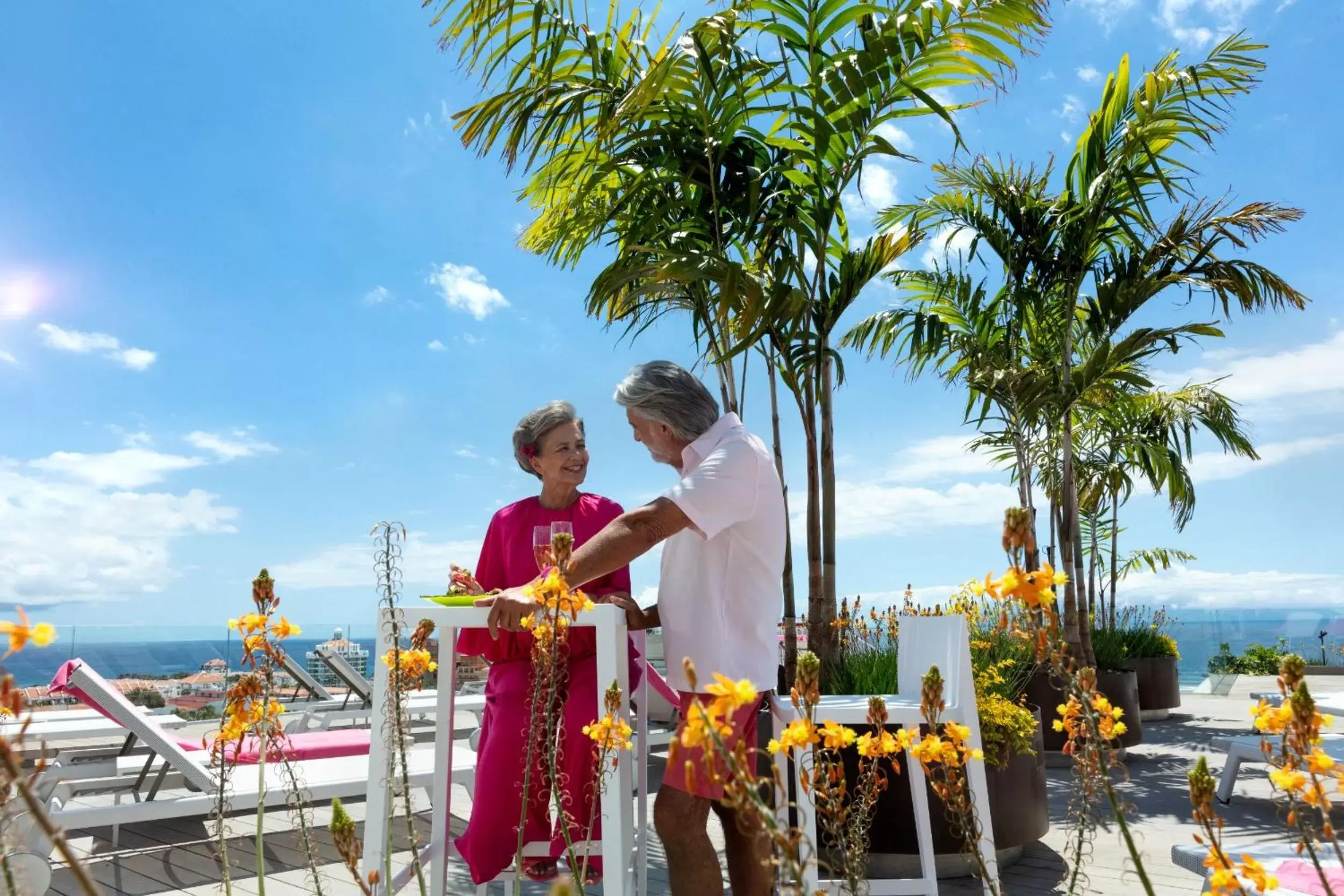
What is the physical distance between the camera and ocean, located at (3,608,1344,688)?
1.70 metres

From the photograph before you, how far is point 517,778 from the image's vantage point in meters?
2.51

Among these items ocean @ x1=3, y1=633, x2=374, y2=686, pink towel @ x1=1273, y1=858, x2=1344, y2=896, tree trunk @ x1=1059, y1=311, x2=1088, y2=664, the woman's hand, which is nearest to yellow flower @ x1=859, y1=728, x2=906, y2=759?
pink towel @ x1=1273, y1=858, x2=1344, y2=896

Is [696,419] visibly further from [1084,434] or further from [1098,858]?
[1084,434]

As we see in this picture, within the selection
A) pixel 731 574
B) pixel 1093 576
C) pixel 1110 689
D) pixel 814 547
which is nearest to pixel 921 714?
pixel 731 574

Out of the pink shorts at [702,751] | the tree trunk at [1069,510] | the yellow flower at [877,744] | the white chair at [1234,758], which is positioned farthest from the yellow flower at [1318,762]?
the tree trunk at [1069,510]

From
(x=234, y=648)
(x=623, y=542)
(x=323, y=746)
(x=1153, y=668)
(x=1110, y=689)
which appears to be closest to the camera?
(x=234, y=648)

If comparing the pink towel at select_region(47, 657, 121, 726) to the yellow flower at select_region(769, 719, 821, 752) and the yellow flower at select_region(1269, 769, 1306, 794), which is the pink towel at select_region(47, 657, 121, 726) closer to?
the yellow flower at select_region(769, 719, 821, 752)

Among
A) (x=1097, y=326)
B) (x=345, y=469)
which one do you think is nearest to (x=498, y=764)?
(x=1097, y=326)

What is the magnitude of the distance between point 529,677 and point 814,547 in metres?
2.57

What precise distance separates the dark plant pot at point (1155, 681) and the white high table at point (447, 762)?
25.8 feet

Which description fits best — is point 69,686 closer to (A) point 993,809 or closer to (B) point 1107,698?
(A) point 993,809

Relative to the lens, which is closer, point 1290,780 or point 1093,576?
point 1290,780

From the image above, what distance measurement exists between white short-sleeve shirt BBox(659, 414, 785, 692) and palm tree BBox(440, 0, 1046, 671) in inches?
91.6

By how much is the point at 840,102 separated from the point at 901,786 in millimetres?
3151
